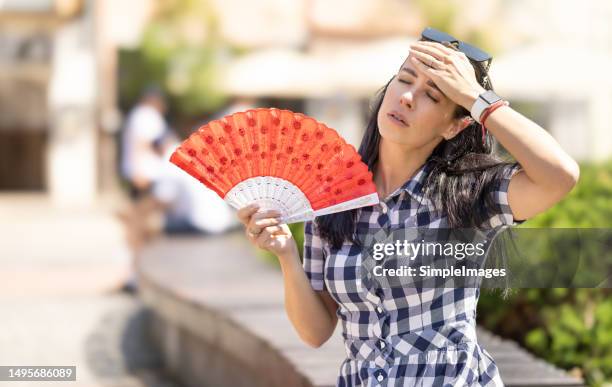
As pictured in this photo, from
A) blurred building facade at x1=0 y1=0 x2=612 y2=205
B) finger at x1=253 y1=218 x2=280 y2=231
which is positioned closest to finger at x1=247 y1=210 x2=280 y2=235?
finger at x1=253 y1=218 x2=280 y2=231

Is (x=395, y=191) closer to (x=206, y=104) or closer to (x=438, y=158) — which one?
(x=438, y=158)

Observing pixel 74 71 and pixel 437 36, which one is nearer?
pixel 437 36

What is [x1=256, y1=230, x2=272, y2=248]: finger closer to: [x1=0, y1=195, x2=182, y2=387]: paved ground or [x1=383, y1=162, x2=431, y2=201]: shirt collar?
[x1=383, y1=162, x2=431, y2=201]: shirt collar

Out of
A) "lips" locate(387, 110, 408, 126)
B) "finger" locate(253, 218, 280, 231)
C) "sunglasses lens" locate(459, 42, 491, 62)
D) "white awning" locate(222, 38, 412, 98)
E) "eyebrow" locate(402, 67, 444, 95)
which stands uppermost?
"white awning" locate(222, 38, 412, 98)

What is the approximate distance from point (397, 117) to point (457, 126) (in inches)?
5.5

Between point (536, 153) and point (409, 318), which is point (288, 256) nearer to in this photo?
point (409, 318)

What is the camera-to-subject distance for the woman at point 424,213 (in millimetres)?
2121

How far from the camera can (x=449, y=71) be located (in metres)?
2.13

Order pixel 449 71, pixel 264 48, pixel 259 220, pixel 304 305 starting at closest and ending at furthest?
pixel 449 71
pixel 259 220
pixel 304 305
pixel 264 48

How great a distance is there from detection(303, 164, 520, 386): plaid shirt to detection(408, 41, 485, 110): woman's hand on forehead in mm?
180

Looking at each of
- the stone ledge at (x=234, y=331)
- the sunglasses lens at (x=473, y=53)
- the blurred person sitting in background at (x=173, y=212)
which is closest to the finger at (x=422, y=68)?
the sunglasses lens at (x=473, y=53)

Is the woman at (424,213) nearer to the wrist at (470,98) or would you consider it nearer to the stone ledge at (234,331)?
the wrist at (470,98)

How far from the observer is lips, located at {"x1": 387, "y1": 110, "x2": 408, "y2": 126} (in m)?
2.25

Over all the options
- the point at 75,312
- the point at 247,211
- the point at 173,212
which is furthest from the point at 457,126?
the point at 173,212
